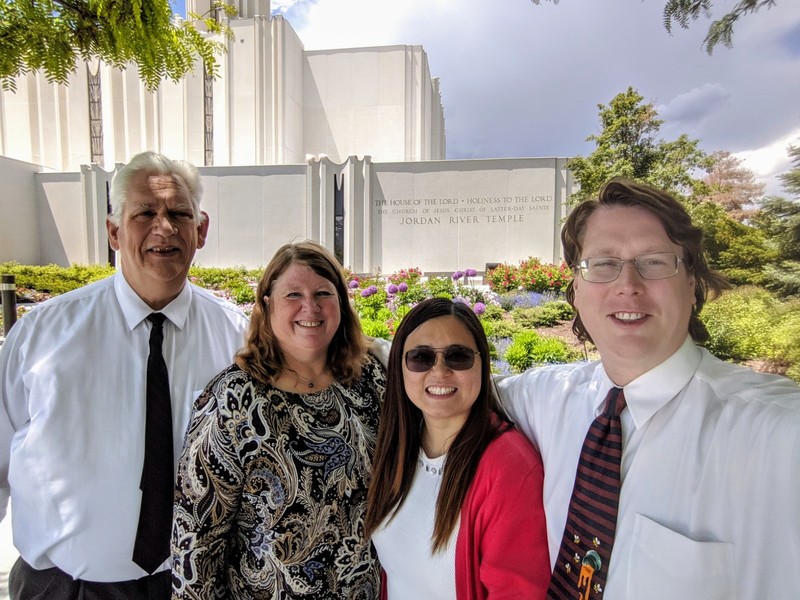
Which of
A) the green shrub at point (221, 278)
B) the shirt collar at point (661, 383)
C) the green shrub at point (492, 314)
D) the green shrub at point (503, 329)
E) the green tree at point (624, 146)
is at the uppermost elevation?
the green tree at point (624, 146)

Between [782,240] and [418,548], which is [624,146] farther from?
[418,548]

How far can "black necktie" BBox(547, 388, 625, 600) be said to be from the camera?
1304 mm

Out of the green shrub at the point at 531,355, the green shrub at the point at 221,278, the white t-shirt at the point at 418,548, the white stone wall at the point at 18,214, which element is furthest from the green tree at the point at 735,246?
the white stone wall at the point at 18,214

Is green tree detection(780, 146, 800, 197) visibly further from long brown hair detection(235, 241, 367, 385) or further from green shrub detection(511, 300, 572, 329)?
green shrub detection(511, 300, 572, 329)

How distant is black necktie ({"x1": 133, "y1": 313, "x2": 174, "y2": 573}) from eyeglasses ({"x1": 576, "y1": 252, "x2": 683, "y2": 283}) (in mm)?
1828

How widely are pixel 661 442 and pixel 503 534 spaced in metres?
0.55

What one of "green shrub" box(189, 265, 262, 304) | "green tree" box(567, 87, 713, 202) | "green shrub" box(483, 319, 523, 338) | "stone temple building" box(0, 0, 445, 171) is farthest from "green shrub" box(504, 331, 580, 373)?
"stone temple building" box(0, 0, 445, 171)

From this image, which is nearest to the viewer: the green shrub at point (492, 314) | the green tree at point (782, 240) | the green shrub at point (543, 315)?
the green tree at point (782, 240)

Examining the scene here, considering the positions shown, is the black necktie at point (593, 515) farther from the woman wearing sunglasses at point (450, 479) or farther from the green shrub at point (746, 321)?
the green shrub at point (746, 321)

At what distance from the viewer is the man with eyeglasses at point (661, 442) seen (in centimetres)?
114

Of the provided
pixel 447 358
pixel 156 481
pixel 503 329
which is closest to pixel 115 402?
pixel 156 481

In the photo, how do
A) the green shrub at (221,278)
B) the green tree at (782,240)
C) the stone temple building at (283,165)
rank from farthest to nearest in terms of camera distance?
the stone temple building at (283,165), the green shrub at (221,278), the green tree at (782,240)

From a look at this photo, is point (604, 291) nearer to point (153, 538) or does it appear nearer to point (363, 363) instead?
point (363, 363)

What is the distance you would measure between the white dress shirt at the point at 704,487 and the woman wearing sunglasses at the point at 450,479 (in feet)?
0.50
